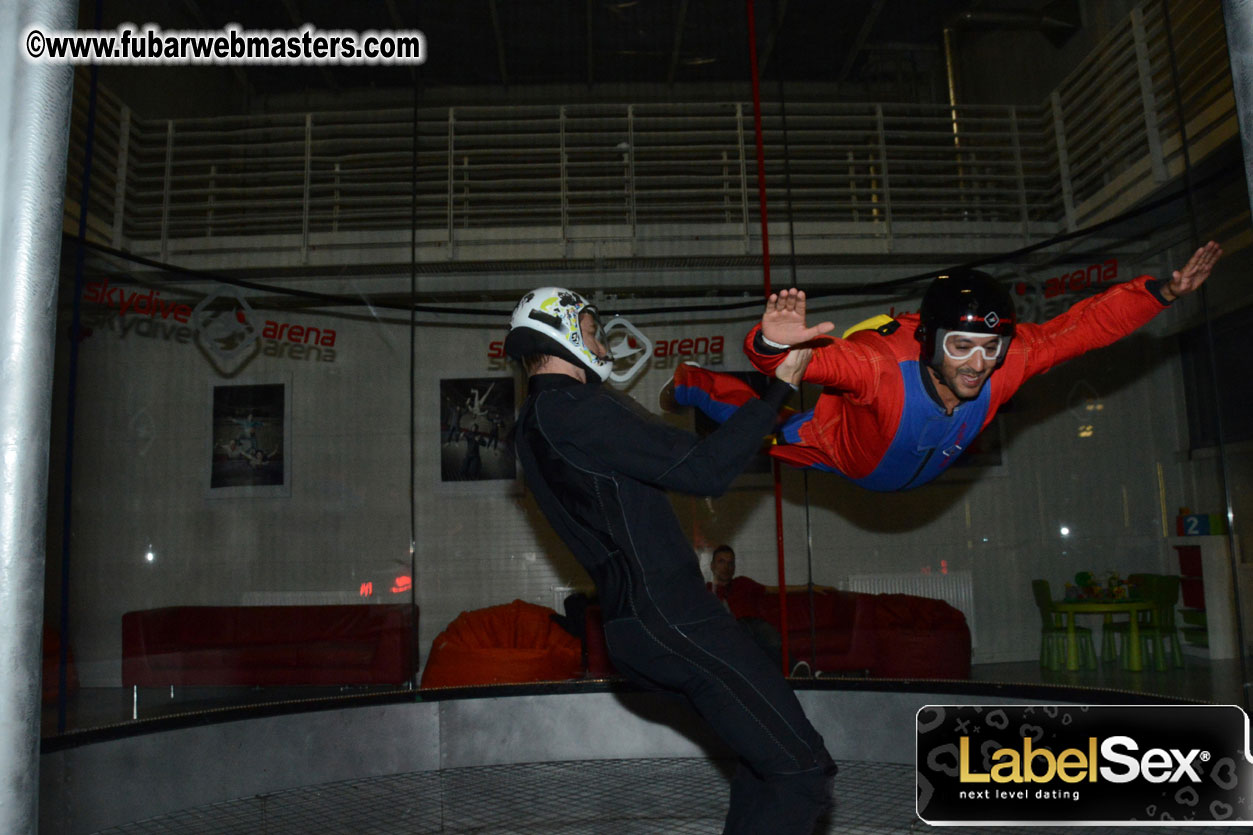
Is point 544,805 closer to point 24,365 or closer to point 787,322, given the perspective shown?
point 787,322

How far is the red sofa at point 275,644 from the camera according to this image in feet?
14.6

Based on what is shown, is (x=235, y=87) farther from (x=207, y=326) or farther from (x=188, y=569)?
(x=188, y=569)

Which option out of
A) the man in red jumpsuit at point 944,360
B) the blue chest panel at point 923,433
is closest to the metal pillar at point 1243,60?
the man in red jumpsuit at point 944,360

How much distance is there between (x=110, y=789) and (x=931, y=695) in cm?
353

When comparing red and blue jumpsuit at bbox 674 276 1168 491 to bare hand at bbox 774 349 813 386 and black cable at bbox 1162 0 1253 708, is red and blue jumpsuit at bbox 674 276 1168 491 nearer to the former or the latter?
bare hand at bbox 774 349 813 386

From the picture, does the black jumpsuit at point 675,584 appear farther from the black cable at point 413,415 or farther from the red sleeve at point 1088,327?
the black cable at point 413,415

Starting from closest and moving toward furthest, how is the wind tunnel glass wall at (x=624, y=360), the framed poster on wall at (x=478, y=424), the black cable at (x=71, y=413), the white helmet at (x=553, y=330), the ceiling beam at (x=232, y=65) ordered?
the white helmet at (x=553, y=330) → the black cable at (x=71, y=413) → the wind tunnel glass wall at (x=624, y=360) → the ceiling beam at (x=232, y=65) → the framed poster on wall at (x=478, y=424)

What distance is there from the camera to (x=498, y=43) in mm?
5215

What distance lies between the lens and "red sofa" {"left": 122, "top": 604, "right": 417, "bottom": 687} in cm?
446

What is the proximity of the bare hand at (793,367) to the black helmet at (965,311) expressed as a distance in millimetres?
635

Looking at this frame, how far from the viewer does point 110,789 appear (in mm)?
3602

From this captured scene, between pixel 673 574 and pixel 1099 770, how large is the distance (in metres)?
2.27

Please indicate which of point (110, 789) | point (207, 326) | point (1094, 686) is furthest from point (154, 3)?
point (1094, 686)

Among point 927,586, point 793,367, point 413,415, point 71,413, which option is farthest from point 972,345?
point 71,413
